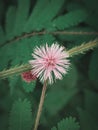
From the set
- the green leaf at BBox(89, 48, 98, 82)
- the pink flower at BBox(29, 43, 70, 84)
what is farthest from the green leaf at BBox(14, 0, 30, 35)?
the pink flower at BBox(29, 43, 70, 84)

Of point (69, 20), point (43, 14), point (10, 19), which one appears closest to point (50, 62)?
point (69, 20)

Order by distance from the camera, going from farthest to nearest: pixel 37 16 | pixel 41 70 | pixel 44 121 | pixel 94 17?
1. pixel 44 121
2. pixel 94 17
3. pixel 37 16
4. pixel 41 70

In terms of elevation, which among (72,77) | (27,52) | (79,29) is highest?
(72,77)

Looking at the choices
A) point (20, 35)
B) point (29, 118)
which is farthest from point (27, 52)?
point (29, 118)

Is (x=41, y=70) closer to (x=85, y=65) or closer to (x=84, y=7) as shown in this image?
(x=84, y=7)

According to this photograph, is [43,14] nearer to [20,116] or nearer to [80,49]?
[80,49]

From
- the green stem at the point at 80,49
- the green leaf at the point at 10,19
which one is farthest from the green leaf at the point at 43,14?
the green stem at the point at 80,49

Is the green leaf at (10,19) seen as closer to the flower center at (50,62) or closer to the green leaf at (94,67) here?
the green leaf at (94,67)
